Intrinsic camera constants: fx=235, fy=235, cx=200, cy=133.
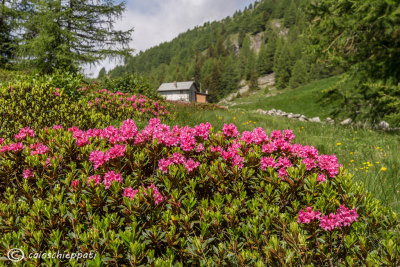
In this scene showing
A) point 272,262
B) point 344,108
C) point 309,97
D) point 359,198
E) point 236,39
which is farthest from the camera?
point 236,39

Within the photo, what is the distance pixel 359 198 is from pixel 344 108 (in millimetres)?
9306

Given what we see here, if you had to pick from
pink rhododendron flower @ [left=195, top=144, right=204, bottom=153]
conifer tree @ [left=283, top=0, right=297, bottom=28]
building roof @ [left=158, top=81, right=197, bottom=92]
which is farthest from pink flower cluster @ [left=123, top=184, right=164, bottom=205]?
conifer tree @ [left=283, top=0, right=297, bottom=28]

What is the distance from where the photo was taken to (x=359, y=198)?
1845 mm

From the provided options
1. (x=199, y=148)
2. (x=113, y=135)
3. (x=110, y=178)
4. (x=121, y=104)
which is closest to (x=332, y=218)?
(x=199, y=148)

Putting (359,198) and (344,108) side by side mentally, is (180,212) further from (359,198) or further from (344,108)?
(344,108)

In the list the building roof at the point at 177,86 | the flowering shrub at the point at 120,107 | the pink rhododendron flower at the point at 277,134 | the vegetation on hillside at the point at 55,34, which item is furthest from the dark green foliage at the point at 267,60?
the pink rhododendron flower at the point at 277,134

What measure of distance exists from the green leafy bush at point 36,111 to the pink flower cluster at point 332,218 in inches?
148

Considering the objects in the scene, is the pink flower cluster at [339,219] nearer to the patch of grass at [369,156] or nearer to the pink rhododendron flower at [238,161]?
the pink rhododendron flower at [238,161]

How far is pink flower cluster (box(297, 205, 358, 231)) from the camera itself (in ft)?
5.34

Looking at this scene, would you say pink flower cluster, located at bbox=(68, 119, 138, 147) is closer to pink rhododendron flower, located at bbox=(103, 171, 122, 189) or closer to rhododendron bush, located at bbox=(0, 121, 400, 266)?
rhododendron bush, located at bbox=(0, 121, 400, 266)

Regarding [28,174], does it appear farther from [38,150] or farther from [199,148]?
[199,148]

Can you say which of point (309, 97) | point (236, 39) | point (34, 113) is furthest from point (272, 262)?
point (236, 39)

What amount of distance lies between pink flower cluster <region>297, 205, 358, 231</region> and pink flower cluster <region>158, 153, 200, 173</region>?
965 millimetres

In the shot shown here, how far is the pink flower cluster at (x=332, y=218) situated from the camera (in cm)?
163
